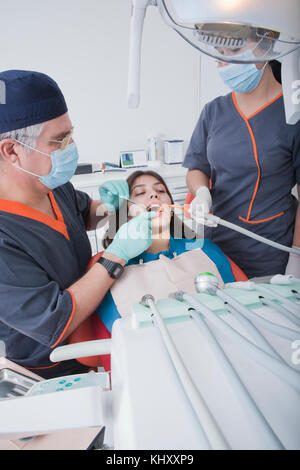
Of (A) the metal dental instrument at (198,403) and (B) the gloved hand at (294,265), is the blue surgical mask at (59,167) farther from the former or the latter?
(B) the gloved hand at (294,265)

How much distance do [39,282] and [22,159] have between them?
1.34ft

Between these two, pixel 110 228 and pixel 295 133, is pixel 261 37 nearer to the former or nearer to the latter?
pixel 295 133

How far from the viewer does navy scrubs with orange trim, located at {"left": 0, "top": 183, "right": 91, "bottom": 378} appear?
847 mm

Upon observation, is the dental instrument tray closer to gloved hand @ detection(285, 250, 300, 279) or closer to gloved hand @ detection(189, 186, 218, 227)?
gloved hand @ detection(189, 186, 218, 227)

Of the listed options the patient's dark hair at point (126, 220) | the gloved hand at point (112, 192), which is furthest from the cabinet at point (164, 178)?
the gloved hand at point (112, 192)

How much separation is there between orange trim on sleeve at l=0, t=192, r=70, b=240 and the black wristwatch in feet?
0.65

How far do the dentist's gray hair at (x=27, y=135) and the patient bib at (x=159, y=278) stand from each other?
0.63 metres

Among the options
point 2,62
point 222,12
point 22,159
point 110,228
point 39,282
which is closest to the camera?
point 222,12

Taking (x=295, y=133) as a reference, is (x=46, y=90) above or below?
above

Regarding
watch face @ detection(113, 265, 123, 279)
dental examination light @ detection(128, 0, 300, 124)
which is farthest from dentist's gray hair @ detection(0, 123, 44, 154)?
watch face @ detection(113, 265, 123, 279)

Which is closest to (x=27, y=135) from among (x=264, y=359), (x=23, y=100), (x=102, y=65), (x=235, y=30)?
(x=23, y=100)

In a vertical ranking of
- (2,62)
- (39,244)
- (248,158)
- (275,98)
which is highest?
(2,62)

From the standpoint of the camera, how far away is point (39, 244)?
980 millimetres
